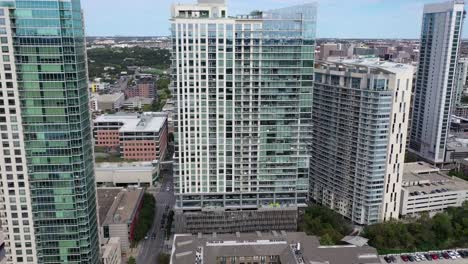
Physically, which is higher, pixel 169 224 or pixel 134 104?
pixel 134 104

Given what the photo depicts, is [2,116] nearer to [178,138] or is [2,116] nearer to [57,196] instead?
[57,196]

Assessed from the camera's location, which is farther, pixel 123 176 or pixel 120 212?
pixel 123 176

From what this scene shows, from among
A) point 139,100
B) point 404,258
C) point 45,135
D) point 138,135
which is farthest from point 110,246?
point 139,100

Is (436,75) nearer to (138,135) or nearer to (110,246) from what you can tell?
(138,135)

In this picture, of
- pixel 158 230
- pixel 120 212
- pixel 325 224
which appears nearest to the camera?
pixel 120 212

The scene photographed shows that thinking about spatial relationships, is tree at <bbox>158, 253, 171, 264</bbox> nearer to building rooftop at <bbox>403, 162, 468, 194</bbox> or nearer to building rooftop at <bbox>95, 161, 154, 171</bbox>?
building rooftop at <bbox>95, 161, 154, 171</bbox>

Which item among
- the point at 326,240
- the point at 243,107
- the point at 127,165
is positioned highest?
the point at 243,107

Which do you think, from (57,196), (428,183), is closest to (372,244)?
(428,183)
